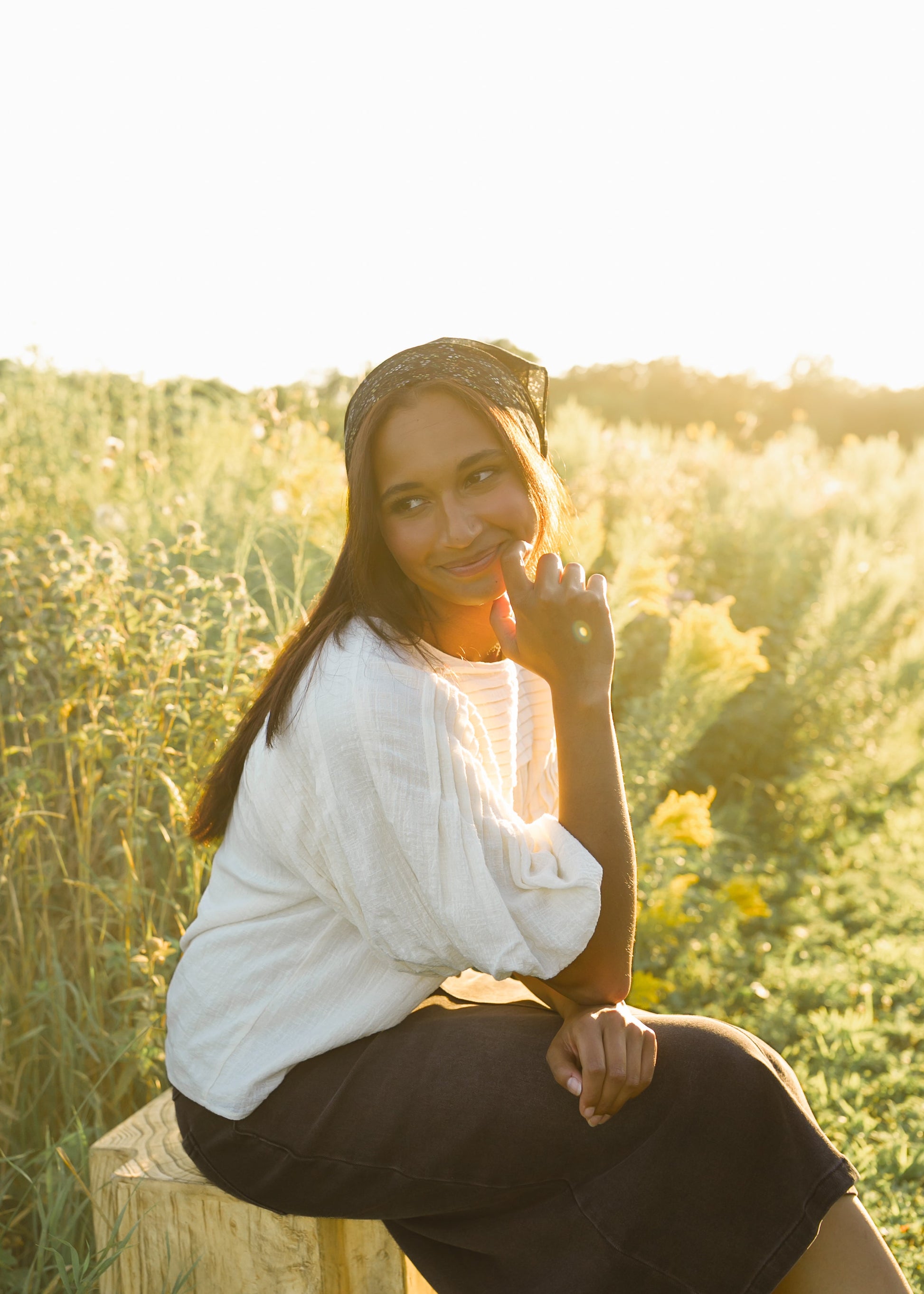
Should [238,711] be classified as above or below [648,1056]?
above

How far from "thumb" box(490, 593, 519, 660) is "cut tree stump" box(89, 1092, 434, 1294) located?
1.02 meters

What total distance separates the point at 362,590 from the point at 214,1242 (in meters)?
1.16

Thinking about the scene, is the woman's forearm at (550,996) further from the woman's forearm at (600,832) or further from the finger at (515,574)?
the finger at (515,574)

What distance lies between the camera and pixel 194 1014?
5.91ft

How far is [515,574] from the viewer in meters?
1.84

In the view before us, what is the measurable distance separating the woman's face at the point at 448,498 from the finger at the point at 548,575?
5.2 inches

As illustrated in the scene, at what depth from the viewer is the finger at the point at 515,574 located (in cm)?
183

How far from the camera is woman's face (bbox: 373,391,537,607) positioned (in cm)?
184

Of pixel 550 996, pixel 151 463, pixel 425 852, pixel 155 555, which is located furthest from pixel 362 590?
pixel 151 463

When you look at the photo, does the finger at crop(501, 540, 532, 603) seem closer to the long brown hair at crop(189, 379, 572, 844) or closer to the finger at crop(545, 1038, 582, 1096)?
the long brown hair at crop(189, 379, 572, 844)

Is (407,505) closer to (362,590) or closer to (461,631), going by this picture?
(362,590)

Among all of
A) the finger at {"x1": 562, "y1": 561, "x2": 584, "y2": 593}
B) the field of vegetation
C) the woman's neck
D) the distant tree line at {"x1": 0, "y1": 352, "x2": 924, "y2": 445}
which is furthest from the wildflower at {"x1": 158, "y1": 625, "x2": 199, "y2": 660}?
the distant tree line at {"x1": 0, "y1": 352, "x2": 924, "y2": 445}

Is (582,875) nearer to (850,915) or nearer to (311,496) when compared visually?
(311,496)

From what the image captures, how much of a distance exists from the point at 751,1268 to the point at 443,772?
883 mm
